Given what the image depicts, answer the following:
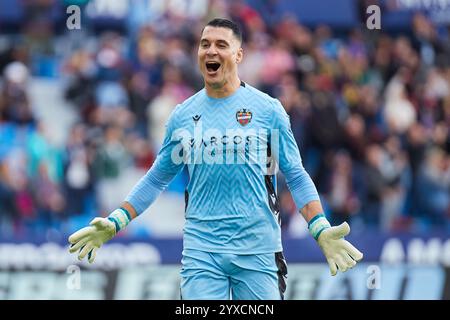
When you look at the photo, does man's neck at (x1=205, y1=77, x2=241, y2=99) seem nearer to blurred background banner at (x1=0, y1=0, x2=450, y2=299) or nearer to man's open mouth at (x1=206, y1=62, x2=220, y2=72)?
man's open mouth at (x1=206, y1=62, x2=220, y2=72)

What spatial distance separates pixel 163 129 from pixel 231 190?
888 cm

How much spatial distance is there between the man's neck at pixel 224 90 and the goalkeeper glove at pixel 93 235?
1190mm

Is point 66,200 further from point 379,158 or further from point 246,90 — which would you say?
point 246,90

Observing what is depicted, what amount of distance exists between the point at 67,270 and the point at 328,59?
730 cm

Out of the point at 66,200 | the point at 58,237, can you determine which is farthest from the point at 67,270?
the point at 66,200

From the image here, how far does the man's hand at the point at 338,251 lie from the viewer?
8430mm

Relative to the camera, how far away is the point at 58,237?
14.4 metres

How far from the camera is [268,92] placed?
18078 mm
